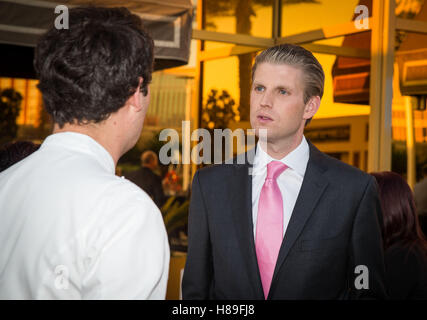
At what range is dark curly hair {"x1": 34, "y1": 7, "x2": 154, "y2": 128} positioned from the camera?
1.11 m

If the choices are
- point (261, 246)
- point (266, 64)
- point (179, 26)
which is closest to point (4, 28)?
point (179, 26)

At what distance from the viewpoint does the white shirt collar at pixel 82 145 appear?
1092 mm

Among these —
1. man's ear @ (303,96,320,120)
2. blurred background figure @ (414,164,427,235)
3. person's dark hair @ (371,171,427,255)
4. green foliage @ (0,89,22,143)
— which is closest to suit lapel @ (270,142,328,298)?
man's ear @ (303,96,320,120)

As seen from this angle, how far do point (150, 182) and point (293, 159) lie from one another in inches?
166

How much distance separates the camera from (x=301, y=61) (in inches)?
82.6

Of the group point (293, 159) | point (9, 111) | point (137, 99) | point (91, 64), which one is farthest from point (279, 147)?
point (9, 111)

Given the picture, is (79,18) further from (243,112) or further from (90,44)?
(243,112)

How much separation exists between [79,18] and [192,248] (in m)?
1.04

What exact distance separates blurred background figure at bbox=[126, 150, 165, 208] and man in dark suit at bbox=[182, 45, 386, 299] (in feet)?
13.1

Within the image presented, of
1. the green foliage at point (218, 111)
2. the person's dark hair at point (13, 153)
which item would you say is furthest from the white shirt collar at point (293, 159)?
the green foliage at point (218, 111)

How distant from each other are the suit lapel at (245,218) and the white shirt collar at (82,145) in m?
0.84

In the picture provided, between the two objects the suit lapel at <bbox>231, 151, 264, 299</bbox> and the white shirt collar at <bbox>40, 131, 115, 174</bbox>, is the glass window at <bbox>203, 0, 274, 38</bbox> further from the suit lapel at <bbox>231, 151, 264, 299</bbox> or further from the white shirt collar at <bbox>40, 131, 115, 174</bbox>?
the white shirt collar at <bbox>40, 131, 115, 174</bbox>

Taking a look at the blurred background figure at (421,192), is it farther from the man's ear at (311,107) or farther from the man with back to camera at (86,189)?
the man with back to camera at (86,189)

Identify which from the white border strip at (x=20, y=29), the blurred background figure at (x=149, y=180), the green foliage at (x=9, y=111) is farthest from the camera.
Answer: the green foliage at (x=9, y=111)
